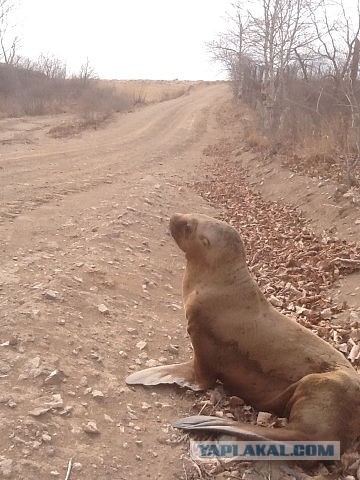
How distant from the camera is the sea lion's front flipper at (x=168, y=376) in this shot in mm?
3919

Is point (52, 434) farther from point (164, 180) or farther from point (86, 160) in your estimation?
point (86, 160)

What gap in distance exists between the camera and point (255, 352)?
3.58 meters

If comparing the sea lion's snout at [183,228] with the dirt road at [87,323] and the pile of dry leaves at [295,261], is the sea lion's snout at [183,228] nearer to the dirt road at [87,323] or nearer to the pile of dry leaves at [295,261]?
the dirt road at [87,323]

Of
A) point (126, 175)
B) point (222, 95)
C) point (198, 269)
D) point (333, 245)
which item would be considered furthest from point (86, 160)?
point (222, 95)

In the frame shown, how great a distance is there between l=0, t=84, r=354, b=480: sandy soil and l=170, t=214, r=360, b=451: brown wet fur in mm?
542

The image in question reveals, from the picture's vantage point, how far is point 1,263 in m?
5.68

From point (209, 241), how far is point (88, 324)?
4.89ft

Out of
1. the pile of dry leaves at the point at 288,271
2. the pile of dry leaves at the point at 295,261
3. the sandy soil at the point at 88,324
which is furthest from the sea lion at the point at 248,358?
the pile of dry leaves at the point at 295,261

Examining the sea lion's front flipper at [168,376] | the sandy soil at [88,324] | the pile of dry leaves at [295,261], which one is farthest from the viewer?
the pile of dry leaves at [295,261]

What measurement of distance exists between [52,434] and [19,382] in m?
0.55

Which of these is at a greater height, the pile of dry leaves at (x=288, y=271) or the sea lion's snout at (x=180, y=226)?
the sea lion's snout at (x=180, y=226)

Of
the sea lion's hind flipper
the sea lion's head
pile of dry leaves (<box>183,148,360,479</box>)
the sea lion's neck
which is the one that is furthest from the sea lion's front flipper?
the sea lion's head

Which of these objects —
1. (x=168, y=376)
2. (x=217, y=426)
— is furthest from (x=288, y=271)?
(x=217, y=426)

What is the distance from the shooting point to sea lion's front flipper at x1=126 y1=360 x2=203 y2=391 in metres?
3.92
